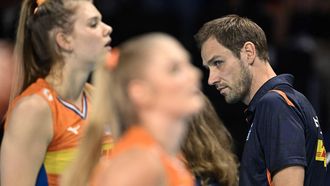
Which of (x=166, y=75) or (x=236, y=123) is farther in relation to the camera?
(x=236, y=123)

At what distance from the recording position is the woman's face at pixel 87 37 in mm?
3734

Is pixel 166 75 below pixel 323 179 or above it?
above

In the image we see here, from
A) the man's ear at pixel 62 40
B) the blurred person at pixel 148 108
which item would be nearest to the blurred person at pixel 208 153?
the man's ear at pixel 62 40

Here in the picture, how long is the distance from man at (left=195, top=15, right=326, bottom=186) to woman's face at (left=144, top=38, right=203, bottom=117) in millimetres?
1212

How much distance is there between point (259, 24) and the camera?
25.5 ft

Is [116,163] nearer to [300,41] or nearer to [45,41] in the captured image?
[45,41]

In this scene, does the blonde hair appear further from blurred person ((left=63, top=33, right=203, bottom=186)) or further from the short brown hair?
blurred person ((left=63, top=33, right=203, bottom=186))

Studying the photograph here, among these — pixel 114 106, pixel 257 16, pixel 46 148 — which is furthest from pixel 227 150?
pixel 257 16

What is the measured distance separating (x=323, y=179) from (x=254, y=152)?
16.0 inches

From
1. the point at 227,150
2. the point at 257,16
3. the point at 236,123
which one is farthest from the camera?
the point at 257,16

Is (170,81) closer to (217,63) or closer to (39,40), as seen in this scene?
(39,40)

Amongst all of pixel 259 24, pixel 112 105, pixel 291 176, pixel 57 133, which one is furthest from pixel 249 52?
pixel 259 24

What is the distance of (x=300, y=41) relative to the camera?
8.36 metres

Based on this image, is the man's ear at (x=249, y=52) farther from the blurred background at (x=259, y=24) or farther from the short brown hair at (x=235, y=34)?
the blurred background at (x=259, y=24)
